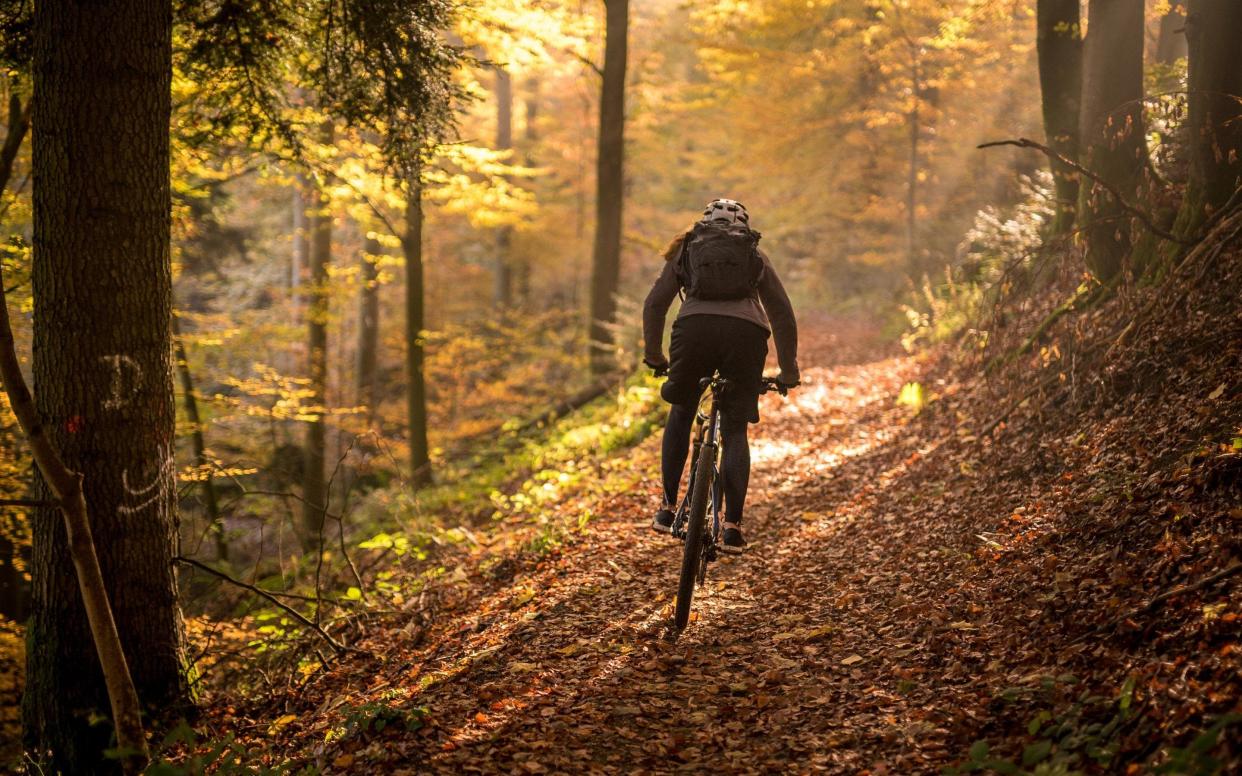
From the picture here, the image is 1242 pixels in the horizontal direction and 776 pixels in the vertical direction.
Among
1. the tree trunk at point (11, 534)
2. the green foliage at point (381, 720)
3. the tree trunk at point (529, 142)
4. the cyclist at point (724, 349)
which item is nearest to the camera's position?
the green foliage at point (381, 720)

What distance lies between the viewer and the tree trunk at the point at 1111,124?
710 centimetres

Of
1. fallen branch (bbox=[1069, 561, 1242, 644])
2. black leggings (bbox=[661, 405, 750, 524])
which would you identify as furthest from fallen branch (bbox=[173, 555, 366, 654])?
fallen branch (bbox=[1069, 561, 1242, 644])

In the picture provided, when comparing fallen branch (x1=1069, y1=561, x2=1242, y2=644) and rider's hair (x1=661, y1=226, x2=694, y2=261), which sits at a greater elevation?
rider's hair (x1=661, y1=226, x2=694, y2=261)

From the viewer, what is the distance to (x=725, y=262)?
4734mm

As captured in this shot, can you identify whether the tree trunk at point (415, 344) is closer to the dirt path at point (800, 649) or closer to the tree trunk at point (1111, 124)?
the dirt path at point (800, 649)

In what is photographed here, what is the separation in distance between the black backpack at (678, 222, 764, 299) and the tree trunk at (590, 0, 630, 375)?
705cm

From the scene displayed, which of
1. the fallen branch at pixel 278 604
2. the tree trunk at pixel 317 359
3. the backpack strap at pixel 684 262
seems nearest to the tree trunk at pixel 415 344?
the tree trunk at pixel 317 359

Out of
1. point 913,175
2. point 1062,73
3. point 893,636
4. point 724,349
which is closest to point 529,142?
point 913,175

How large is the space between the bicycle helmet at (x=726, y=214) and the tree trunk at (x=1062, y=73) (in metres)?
4.81

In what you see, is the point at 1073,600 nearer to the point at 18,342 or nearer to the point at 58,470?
the point at 58,470

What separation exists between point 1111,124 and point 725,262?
4702 millimetres

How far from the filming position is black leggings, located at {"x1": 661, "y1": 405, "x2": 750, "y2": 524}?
504 cm

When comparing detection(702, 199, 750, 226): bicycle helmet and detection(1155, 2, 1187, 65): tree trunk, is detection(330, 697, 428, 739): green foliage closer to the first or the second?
detection(702, 199, 750, 226): bicycle helmet

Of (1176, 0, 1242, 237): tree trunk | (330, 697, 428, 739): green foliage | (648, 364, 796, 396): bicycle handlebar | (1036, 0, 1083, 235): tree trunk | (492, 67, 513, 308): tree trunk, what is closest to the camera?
(330, 697, 428, 739): green foliage
